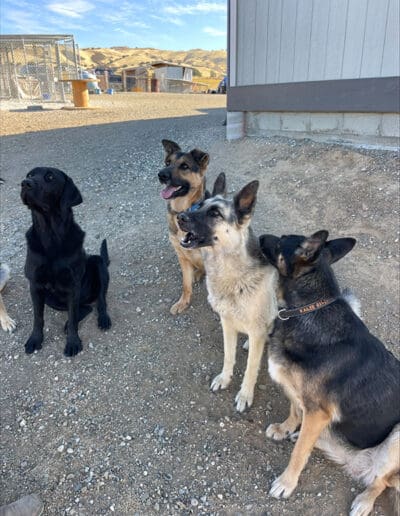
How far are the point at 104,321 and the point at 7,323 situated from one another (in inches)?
40.4

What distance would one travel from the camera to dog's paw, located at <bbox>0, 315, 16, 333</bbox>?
12.4ft

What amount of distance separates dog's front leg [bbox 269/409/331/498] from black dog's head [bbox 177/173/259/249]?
1.33 m

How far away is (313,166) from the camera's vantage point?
6254 millimetres

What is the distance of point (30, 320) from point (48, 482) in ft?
6.26

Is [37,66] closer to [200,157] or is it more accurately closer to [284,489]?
[200,157]

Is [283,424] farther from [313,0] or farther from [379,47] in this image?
[313,0]

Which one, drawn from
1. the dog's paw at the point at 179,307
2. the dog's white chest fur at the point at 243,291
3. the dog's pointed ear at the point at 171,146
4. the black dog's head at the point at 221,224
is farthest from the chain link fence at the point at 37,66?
the dog's white chest fur at the point at 243,291

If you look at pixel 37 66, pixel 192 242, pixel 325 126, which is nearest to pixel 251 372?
pixel 192 242

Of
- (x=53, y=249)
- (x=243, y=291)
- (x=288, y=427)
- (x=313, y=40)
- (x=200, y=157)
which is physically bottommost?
(x=288, y=427)

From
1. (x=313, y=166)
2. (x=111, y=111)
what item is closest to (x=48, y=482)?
(x=313, y=166)

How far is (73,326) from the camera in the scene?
11.6ft

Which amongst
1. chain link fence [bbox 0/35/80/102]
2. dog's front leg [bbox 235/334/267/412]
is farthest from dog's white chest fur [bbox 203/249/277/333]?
chain link fence [bbox 0/35/80/102]

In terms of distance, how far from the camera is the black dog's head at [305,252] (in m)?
2.29

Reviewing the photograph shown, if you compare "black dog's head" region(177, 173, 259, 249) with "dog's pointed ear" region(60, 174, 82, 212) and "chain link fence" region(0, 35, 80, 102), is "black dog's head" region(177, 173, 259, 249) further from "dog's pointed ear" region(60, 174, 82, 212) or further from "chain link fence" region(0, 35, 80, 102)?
"chain link fence" region(0, 35, 80, 102)
